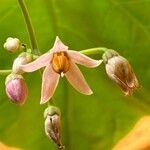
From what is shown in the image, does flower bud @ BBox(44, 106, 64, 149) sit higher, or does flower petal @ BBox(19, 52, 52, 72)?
flower petal @ BBox(19, 52, 52, 72)

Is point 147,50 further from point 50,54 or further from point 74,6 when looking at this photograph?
point 50,54

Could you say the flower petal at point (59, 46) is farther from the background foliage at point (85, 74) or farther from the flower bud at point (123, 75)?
the background foliage at point (85, 74)

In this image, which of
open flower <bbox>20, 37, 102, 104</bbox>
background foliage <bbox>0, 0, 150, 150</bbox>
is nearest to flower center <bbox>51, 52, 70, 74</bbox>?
open flower <bbox>20, 37, 102, 104</bbox>

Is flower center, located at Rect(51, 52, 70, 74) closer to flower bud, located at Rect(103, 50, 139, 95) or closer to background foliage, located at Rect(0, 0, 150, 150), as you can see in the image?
flower bud, located at Rect(103, 50, 139, 95)

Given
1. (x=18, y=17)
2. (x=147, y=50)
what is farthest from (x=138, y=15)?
(x=18, y=17)

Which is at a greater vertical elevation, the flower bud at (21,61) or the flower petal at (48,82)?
the flower bud at (21,61)

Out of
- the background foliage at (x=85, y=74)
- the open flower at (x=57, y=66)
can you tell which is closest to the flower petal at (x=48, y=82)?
the open flower at (x=57, y=66)
